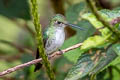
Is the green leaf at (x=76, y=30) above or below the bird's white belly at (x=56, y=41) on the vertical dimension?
above

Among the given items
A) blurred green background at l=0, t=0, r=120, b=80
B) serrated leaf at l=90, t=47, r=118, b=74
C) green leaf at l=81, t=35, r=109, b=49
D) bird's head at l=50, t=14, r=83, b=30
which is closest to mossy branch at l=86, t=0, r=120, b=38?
green leaf at l=81, t=35, r=109, b=49

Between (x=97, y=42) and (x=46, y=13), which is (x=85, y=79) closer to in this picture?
(x=97, y=42)

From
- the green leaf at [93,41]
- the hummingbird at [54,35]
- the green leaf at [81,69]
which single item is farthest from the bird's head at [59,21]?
the green leaf at [93,41]

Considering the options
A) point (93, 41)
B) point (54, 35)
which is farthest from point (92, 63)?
point (54, 35)

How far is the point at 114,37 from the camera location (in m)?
1.02

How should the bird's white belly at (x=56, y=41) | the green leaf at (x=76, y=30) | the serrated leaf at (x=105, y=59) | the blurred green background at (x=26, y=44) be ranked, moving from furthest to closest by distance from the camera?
the blurred green background at (x=26, y=44)
the bird's white belly at (x=56, y=41)
the green leaf at (x=76, y=30)
the serrated leaf at (x=105, y=59)

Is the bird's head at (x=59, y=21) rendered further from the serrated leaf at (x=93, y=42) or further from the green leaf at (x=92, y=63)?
the serrated leaf at (x=93, y=42)

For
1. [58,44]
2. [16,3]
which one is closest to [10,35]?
[16,3]

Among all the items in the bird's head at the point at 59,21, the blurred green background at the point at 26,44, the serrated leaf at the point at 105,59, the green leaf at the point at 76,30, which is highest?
the serrated leaf at the point at 105,59

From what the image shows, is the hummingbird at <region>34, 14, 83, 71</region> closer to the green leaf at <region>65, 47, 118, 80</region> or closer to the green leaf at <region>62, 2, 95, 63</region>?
the green leaf at <region>62, 2, 95, 63</region>

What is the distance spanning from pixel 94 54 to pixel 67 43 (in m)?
1.00

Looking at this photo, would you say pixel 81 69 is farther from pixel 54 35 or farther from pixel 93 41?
pixel 54 35

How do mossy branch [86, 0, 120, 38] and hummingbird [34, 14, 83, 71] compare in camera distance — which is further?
hummingbird [34, 14, 83, 71]

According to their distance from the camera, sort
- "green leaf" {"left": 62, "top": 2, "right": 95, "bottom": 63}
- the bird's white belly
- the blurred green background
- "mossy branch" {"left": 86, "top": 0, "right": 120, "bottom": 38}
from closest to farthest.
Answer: "mossy branch" {"left": 86, "top": 0, "right": 120, "bottom": 38}
"green leaf" {"left": 62, "top": 2, "right": 95, "bottom": 63}
the bird's white belly
the blurred green background
